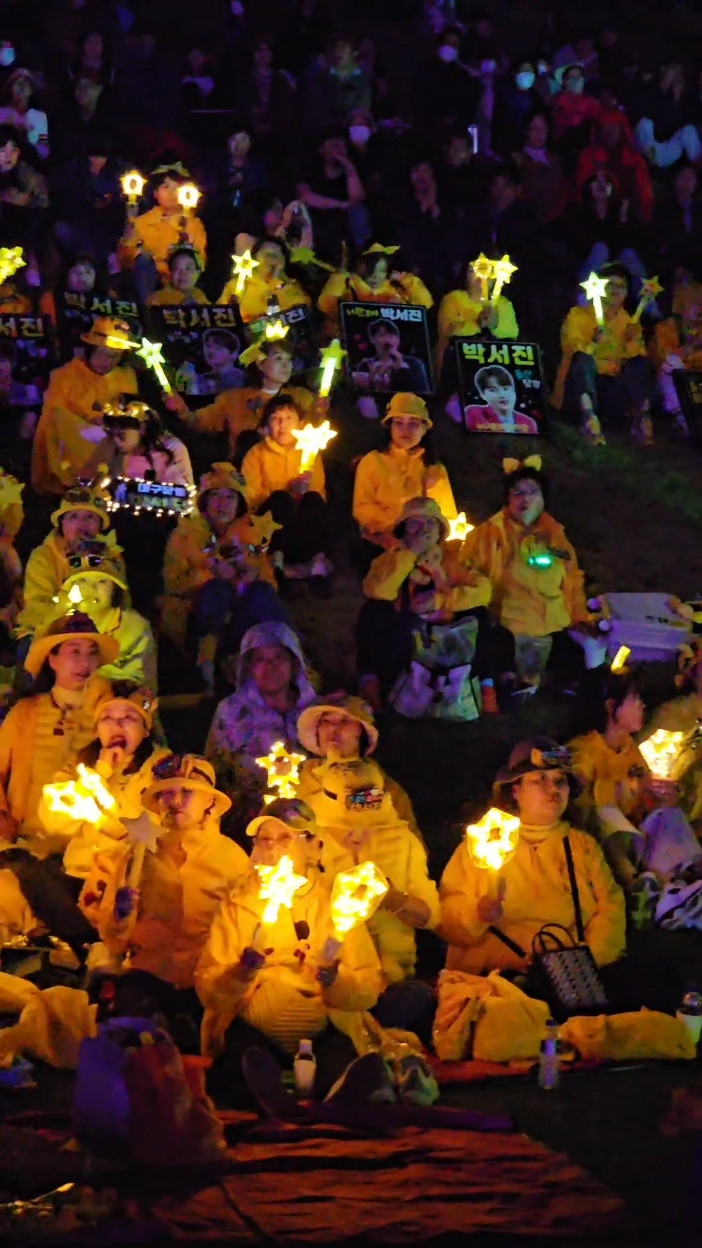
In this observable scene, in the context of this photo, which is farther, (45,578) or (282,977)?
(45,578)

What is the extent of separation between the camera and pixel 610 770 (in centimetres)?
738

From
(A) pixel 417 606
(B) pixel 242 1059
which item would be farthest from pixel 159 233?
(B) pixel 242 1059

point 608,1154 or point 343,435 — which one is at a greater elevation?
point 343,435

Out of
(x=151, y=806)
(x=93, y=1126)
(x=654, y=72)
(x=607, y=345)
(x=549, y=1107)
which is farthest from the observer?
(x=654, y=72)

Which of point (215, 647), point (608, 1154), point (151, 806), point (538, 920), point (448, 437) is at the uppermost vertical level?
point (448, 437)

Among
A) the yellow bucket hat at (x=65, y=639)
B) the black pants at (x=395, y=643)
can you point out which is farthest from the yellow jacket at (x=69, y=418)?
the black pants at (x=395, y=643)

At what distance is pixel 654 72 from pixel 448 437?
15.4 ft

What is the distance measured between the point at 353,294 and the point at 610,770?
4.29 m

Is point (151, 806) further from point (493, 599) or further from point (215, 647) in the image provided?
point (493, 599)

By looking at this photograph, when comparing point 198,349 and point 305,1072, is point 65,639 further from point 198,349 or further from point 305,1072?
point 198,349

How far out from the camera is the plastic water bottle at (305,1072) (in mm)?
5570

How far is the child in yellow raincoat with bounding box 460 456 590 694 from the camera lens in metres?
8.30

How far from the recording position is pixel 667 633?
8391 mm

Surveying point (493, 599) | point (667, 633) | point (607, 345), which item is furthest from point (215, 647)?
point (607, 345)
